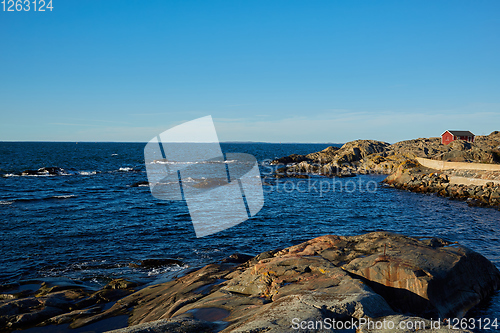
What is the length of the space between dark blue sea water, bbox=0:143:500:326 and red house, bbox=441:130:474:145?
48.0 metres

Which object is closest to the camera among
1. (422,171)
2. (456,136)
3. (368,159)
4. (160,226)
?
(160,226)

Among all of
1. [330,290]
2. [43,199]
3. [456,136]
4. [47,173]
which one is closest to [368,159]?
[456,136]

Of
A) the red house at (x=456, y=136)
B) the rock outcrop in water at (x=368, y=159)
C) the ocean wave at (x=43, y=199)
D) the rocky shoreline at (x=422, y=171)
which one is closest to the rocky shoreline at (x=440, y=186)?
the rocky shoreline at (x=422, y=171)

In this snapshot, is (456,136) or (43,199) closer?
(43,199)

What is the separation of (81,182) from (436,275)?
43190 millimetres

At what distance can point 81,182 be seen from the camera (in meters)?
41.1

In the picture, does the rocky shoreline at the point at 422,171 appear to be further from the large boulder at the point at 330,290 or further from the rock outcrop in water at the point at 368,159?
the large boulder at the point at 330,290

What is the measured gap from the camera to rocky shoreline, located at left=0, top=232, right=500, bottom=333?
6.47 meters

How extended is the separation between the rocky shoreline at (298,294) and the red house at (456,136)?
72927 mm

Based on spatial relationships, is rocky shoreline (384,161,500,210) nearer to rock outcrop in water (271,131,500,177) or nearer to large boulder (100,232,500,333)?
rock outcrop in water (271,131,500,177)

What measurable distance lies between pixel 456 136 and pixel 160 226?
75.3 metres

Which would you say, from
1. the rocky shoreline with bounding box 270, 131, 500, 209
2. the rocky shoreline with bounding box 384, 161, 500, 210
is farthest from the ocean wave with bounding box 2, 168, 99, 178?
the rocky shoreline with bounding box 384, 161, 500, 210

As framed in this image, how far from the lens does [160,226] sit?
21281 mm

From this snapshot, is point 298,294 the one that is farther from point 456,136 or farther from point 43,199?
point 456,136
